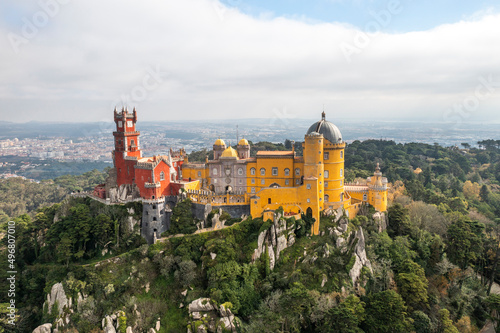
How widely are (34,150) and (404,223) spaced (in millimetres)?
167418

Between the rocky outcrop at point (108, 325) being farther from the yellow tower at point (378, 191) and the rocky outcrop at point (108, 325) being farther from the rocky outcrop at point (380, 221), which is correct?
the yellow tower at point (378, 191)

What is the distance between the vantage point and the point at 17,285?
4122 centimetres

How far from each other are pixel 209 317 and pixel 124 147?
84.5ft

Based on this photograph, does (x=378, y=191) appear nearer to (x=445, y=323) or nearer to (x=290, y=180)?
(x=290, y=180)

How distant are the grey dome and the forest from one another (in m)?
10.0

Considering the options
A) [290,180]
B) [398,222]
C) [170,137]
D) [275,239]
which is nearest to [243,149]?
[290,180]

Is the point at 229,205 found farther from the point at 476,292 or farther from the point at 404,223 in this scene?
the point at 476,292

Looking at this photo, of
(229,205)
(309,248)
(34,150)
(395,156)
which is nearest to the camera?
(309,248)

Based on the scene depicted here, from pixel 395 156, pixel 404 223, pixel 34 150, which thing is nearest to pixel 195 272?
pixel 404 223

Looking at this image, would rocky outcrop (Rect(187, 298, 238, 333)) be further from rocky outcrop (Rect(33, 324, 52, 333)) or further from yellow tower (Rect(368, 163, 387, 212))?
yellow tower (Rect(368, 163, 387, 212))

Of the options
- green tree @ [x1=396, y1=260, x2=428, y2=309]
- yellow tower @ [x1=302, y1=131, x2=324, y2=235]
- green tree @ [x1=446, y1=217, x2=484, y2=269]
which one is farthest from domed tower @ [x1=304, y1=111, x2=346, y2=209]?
green tree @ [x1=446, y1=217, x2=484, y2=269]

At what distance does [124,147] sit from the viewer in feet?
156

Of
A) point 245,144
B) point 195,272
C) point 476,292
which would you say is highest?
point 245,144

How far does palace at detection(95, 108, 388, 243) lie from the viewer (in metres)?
41.3
